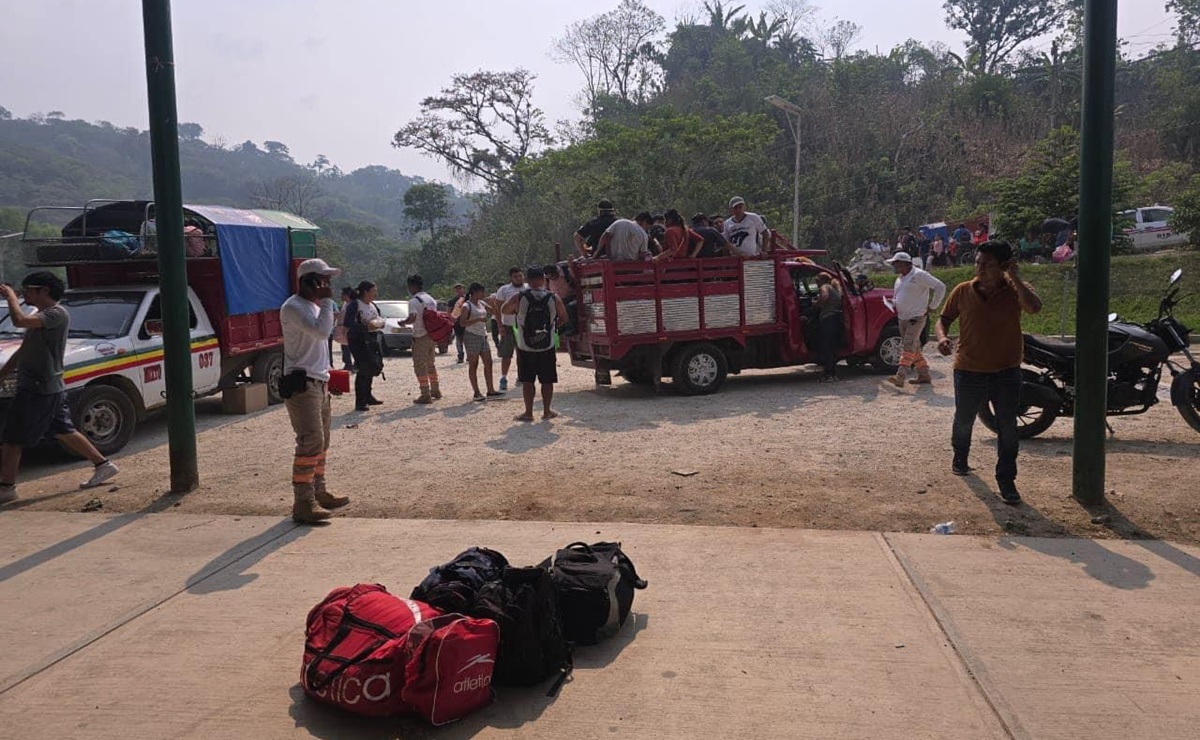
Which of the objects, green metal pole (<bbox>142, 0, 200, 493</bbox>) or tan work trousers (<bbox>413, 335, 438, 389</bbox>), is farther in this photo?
tan work trousers (<bbox>413, 335, 438, 389</bbox>)

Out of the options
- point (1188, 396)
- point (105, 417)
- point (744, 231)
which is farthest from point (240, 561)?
point (744, 231)

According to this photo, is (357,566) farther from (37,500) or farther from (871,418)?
(871,418)

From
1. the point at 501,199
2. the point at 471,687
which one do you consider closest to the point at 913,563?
the point at 471,687

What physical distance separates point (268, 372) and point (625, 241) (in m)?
5.28

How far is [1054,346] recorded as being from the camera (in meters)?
7.59

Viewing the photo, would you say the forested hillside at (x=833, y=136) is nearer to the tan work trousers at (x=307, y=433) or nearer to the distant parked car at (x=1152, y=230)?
the distant parked car at (x=1152, y=230)

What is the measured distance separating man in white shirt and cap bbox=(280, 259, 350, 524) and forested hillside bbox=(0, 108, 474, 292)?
138ft

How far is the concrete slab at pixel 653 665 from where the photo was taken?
3189 mm

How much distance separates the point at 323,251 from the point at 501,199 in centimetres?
981

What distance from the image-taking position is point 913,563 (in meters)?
4.73

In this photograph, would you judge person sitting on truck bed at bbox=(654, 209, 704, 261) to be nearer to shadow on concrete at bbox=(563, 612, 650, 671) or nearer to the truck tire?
the truck tire

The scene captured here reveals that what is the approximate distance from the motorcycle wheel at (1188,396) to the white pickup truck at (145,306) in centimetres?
999

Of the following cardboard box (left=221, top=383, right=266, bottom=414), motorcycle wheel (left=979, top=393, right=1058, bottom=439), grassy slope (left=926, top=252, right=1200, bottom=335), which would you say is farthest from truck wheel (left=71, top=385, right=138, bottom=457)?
grassy slope (left=926, top=252, right=1200, bottom=335)

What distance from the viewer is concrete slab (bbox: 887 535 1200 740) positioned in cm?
318
